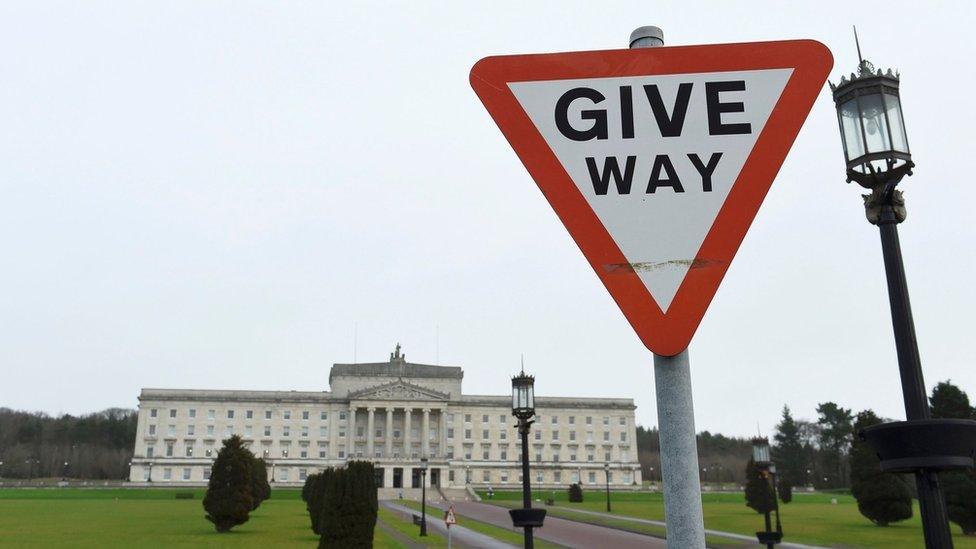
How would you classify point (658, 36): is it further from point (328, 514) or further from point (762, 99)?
point (328, 514)

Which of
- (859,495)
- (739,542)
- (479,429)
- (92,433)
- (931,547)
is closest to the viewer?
(931,547)

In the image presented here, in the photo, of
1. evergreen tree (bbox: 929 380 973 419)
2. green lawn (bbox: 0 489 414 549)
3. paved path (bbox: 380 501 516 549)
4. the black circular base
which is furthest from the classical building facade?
the black circular base

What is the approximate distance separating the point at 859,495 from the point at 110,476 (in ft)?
387

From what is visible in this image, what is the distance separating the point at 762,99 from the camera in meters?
2.50

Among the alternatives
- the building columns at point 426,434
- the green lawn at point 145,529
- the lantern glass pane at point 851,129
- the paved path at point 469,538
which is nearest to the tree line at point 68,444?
the building columns at point 426,434

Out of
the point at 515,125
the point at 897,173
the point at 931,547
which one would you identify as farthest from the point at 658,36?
the point at 931,547

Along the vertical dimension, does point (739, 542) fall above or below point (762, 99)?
below

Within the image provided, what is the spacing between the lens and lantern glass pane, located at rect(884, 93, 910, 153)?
3.41 m

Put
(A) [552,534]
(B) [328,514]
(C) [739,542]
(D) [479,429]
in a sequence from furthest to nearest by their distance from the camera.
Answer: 1. (D) [479,429]
2. (A) [552,534]
3. (C) [739,542]
4. (B) [328,514]

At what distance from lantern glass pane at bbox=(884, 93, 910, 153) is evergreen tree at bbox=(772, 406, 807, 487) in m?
117

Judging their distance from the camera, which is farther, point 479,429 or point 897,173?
point 479,429

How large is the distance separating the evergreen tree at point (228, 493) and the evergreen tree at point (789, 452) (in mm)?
92545

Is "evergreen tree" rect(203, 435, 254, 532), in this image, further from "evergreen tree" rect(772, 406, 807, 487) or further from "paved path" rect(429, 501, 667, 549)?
"evergreen tree" rect(772, 406, 807, 487)

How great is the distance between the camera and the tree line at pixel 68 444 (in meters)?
121
